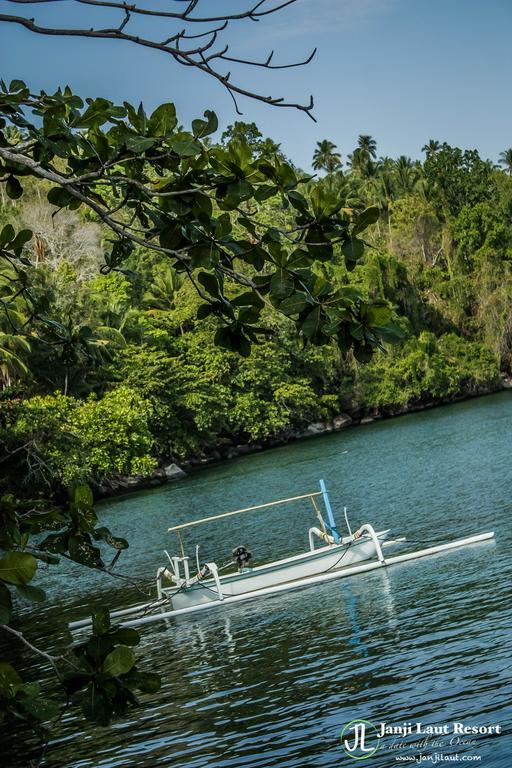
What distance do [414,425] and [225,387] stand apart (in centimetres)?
1119

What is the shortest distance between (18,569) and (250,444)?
55.1 metres

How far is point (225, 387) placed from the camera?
56188 millimetres

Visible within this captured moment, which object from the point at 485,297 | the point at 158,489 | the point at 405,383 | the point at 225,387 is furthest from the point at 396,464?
the point at 485,297

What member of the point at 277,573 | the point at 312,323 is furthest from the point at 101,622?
the point at 277,573

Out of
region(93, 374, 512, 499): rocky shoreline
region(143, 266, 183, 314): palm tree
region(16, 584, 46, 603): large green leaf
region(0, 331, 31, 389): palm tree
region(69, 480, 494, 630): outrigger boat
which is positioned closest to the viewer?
region(16, 584, 46, 603): large green leaf

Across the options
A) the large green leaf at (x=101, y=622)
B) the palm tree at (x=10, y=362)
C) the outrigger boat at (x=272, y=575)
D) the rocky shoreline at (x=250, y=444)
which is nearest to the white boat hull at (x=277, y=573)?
the outrigger boat at (x=272, y=575)

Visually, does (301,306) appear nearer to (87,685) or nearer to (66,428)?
(87,685)

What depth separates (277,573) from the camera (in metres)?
17.6

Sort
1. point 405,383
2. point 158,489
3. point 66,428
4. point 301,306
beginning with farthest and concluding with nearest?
point 405,383
point 158,489
point 66,428
point 301,306

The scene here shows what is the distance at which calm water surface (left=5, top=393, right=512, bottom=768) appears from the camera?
31.1ft

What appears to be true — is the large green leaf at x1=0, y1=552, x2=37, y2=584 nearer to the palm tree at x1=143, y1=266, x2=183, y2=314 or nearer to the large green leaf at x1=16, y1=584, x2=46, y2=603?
the large green leaf at x1=16, y1=584, x2=46, y2=603

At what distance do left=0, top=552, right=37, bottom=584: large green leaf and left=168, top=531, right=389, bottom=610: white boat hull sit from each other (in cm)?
1424

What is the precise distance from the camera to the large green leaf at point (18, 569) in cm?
320

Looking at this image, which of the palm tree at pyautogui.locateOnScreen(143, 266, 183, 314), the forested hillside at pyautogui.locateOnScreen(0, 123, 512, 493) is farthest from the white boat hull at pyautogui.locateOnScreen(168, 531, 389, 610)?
the palm tree at pyautogui.locateOnScreen(143, 266, 183, 314)
